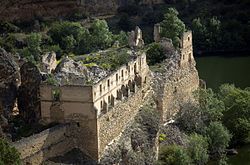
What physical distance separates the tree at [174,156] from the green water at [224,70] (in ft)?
62.7

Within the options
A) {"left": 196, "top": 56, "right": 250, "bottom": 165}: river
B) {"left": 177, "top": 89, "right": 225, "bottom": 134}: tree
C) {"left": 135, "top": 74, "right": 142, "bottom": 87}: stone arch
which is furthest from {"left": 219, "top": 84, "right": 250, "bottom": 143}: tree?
{"left": 196, "top": 56, "right": 250, "bottom": 165}: river

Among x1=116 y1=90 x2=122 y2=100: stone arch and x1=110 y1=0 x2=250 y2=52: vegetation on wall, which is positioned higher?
x1=116 y1=90 x2=122 y2=100: stone arch

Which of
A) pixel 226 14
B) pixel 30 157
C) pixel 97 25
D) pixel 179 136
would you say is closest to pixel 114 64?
pixel 179 136

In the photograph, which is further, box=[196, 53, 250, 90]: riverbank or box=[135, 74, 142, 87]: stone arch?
box=[196, 53, 250, 90]: riverbank

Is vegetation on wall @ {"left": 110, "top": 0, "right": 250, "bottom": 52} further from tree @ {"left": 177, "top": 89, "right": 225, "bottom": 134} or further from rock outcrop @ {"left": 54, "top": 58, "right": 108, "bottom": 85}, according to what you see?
rock outcrop @ {"left": 54, "top": 58, "right": 108, "bottom": 85}

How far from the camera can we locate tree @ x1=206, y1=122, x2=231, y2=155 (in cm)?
3916

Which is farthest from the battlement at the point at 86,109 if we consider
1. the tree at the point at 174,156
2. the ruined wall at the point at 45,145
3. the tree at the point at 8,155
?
the tree at the point at 8,155

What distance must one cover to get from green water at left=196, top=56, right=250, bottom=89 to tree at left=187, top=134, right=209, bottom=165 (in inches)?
681

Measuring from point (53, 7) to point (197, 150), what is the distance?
5461 cm

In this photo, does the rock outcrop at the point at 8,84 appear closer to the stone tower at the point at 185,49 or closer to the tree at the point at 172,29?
the stone tower at the point at 185,49

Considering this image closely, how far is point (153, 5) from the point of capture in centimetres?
8925

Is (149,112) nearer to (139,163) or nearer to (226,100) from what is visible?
(139,163)

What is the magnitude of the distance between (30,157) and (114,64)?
29.6 ft

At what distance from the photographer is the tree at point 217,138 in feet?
128
